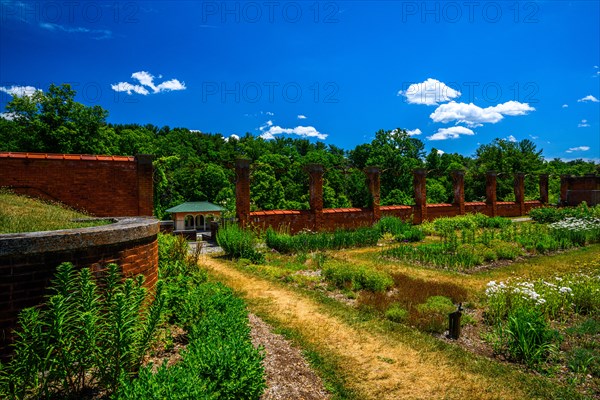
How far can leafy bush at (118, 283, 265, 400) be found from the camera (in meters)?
2.28

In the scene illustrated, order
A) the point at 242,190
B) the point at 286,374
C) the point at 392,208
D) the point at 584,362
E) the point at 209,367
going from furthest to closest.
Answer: the point at 392,208
the point at 242,190
the point at 584,362
the point at 286,374
the point at 209,367

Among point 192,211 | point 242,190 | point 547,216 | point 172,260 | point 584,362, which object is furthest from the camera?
point 192,211

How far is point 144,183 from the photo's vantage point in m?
9.30

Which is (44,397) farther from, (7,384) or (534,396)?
(534,396)

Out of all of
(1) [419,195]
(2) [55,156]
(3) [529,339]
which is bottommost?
(3) [529,339]

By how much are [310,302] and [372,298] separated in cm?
121

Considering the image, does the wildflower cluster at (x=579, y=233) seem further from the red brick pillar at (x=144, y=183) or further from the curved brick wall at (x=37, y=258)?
the curved brick wall at (x=37, y=258)

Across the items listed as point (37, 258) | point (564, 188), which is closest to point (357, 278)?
point (37, 258)

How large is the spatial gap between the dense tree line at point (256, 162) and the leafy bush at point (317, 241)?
15.0ft

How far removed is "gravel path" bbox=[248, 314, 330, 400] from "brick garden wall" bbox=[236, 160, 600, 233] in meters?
9.42

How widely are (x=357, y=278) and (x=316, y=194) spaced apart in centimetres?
868

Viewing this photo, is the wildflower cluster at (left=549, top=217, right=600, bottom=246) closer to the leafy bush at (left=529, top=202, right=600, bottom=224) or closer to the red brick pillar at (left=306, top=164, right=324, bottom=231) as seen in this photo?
the leafy bush at (left=529, top=202, right=600, bottom=224)

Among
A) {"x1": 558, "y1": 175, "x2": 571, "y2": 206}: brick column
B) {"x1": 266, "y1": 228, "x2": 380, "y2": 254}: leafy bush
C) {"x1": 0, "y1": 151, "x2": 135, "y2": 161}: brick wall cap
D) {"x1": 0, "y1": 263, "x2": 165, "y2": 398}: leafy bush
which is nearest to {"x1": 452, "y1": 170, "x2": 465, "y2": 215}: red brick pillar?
{"x1": 266, "y1": 228, "x2": 380, "y2": 254}: leafy bush

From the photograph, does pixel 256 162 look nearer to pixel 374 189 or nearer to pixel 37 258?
pixel 374 189
